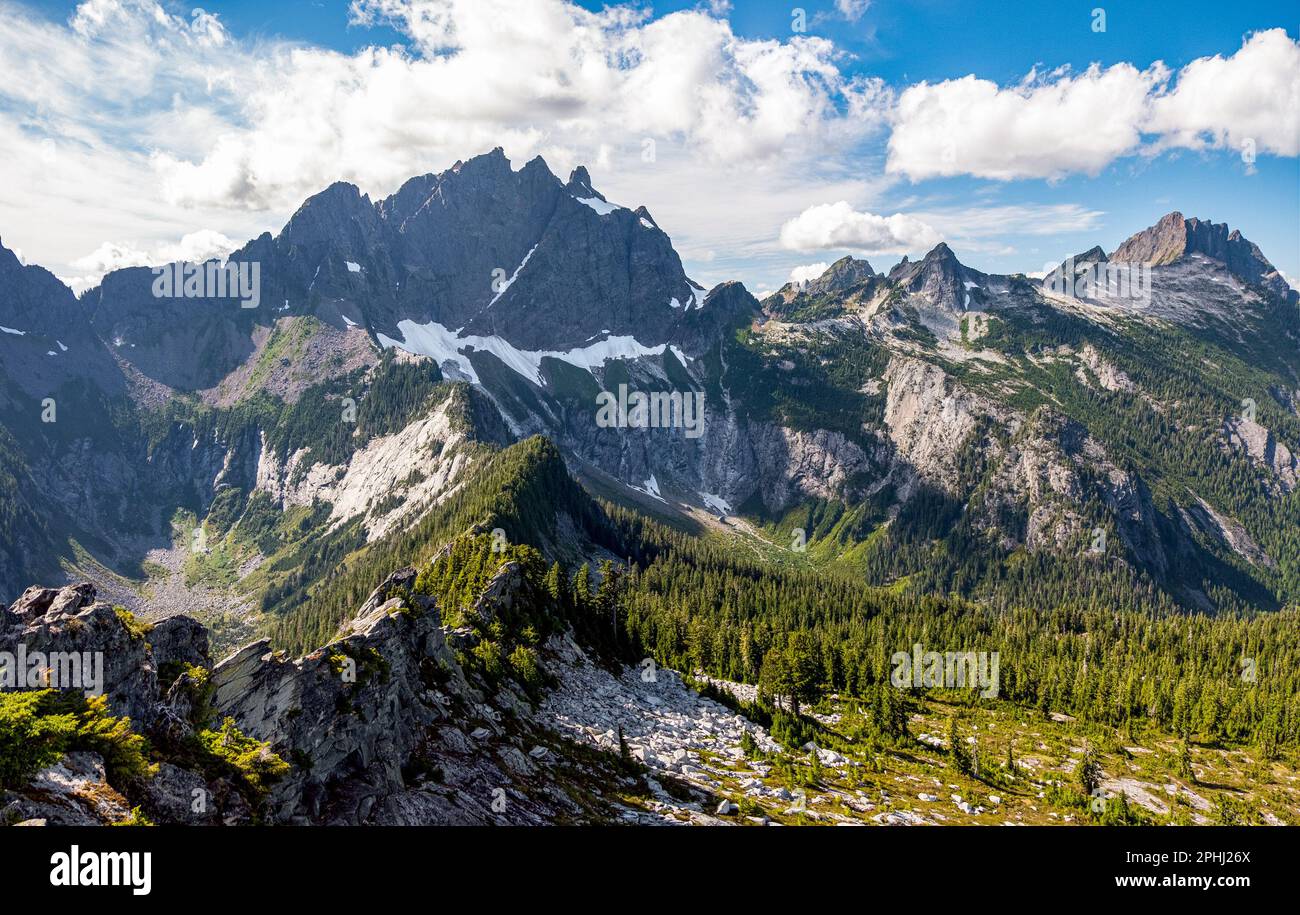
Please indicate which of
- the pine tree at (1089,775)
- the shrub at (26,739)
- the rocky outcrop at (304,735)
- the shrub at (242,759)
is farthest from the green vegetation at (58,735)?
the pine tree at (1089,775)

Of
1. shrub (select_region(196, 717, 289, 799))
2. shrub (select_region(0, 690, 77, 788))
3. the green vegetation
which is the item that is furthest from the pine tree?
shrub (select_region(0, 690, 77, 788))

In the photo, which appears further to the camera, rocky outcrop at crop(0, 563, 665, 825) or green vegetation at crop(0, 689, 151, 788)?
rocky outcrop at crop(0, 563, 665, 825)

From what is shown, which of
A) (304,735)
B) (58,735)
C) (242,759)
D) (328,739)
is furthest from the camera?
(328,739)

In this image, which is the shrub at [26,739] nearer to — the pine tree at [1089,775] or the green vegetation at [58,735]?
the green vegetation at [58,735]

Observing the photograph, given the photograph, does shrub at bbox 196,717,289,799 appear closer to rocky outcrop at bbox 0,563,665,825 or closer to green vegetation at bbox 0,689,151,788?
rocky outcrop at bbox 0,563,665,825

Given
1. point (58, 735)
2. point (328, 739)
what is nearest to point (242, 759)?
point (328, 739)

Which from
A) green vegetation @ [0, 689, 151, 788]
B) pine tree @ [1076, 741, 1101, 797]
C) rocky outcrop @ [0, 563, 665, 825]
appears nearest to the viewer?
green vegetation @ [0, 689, 151, 788]

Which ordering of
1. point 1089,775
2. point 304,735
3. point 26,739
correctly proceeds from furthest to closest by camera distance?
point 1089,775
point 304,735
point 26,739

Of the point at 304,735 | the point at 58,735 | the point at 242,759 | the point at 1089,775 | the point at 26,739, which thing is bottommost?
the point at 1089,775

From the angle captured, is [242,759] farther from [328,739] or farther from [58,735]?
[58,735]

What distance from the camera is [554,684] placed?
78.6 m

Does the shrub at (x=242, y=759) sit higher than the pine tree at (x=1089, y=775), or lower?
higher
